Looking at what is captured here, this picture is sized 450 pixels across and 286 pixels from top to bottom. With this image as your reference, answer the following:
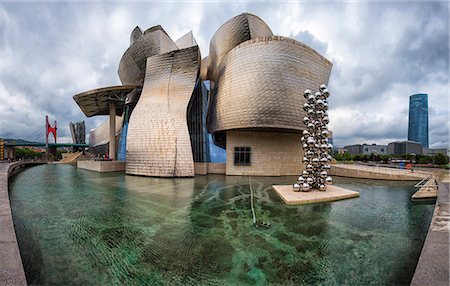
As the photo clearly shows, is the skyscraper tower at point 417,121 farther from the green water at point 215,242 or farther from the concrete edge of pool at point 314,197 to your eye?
the green water at point 215,242

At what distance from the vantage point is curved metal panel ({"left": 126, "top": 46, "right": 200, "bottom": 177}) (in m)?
17.5

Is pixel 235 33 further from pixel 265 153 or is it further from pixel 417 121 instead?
pixel 417 121

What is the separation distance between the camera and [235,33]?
2247 centimetres

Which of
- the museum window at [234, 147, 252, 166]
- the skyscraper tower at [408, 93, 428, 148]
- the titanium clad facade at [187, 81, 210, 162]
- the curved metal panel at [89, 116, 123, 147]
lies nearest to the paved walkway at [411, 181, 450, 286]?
the museum window at [234, 147, 252, 166]

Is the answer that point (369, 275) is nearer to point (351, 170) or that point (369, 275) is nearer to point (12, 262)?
point (12, 262)

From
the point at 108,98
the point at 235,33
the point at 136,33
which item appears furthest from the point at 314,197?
the point at 136,33

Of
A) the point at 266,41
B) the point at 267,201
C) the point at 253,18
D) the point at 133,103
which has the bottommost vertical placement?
the point at 267,201

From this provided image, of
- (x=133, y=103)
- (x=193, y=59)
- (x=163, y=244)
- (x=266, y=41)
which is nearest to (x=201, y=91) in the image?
(x=193, y=59)

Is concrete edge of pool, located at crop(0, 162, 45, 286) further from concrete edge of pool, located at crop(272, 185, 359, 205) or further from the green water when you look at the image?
concrete edge of pool, located at crop(272, 185, 359, 205)

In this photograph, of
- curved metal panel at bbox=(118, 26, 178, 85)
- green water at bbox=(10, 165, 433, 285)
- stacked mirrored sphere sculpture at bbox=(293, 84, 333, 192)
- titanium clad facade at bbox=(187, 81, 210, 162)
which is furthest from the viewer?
titanium clad facade at bbox=(187, 81, 210, 162)

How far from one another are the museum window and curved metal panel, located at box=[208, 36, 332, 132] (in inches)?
115

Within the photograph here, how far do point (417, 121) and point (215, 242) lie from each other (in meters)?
166

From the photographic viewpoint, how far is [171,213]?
725 cm

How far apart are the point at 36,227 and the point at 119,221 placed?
6.87ft
